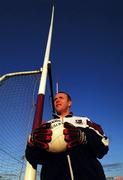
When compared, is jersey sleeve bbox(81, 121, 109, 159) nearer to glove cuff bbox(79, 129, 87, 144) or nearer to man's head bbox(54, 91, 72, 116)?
glove cuff bbox(79, 129, 87, 144)

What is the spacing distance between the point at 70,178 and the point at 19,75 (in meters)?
5.86

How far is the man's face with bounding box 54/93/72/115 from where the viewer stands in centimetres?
360

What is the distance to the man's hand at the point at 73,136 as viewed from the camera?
9.47 ft

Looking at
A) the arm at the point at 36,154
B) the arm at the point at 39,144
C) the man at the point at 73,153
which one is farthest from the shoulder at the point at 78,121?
the arm at the point at 36,154

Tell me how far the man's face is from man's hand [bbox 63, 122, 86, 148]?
607 millimetres

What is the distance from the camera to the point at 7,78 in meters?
8.14

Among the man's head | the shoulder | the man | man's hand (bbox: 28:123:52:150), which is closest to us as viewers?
the man

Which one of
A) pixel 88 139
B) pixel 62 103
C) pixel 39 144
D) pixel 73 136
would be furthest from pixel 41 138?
pixel 62 103

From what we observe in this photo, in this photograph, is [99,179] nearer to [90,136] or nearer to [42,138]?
[90,136]

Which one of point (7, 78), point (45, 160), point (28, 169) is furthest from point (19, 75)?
point (45, 160)

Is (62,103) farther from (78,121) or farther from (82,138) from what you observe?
(82,138)

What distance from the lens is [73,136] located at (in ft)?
9.53

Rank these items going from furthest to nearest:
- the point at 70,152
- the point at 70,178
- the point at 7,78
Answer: the point at 7,78
the point at 70,152
the point at 70,178

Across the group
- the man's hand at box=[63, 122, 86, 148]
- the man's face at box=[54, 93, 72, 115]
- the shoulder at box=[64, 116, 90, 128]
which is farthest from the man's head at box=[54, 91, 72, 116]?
the man's hand at box=[63, 122, 86, 148]
